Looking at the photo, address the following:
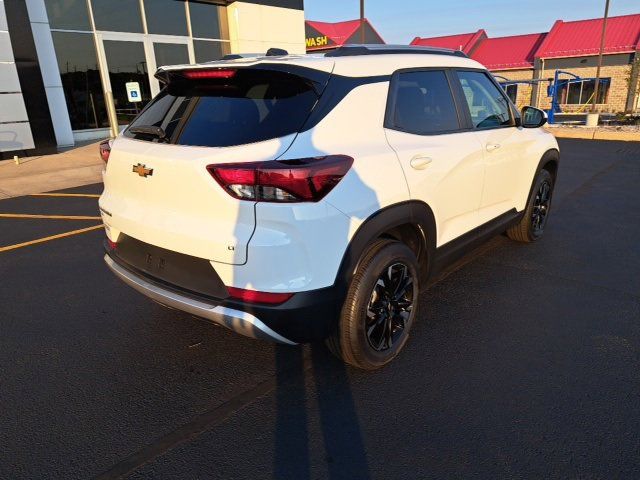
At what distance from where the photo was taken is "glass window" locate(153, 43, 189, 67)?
15.3 metres

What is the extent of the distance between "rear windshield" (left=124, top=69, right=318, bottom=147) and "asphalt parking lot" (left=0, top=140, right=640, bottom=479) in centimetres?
142

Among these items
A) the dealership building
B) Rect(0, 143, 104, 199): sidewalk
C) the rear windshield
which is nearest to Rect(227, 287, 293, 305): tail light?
the rear windshield

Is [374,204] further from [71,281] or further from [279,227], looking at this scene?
[71,281]

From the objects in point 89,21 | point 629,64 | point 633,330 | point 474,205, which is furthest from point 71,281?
point 629,64

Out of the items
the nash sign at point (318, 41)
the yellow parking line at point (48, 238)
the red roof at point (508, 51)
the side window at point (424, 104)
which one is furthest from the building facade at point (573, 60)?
the side window at point (424, 104)

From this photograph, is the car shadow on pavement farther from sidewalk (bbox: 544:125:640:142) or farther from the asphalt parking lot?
sidewalk (bbox: 544:125:640:142)

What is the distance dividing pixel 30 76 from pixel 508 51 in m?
30.9

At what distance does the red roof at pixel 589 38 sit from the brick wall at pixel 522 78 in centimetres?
143

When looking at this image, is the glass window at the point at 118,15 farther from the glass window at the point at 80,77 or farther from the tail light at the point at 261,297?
the tail light at the point at 261,297

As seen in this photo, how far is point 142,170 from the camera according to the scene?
8.55ft

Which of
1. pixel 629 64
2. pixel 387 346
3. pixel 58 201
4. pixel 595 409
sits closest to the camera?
pixel 595 409

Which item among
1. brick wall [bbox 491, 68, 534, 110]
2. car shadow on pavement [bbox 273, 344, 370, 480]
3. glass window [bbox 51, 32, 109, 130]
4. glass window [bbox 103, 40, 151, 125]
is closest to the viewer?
car shadow on pavement [bbox 273, 344, 370, 480]

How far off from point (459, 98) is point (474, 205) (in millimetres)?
812

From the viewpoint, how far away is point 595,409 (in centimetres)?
245
